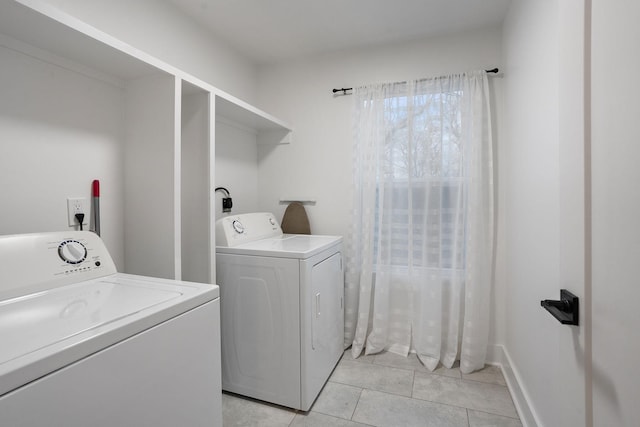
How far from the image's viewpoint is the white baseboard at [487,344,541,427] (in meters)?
1.59

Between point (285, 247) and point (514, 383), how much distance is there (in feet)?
5.40

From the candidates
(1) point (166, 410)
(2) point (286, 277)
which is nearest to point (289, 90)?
(2) point (286, 277)

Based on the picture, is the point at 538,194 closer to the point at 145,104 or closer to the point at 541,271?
the point at 541,271

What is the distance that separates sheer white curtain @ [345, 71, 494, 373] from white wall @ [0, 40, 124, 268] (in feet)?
5.35

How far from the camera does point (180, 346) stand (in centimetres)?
95

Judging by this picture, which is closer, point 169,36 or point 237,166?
point 169,36

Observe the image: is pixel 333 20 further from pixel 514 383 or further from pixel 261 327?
pixel 514 383

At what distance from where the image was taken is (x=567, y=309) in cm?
77

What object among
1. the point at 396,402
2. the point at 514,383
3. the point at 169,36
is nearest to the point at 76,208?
the point at 169,36

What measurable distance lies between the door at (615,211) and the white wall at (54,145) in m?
1.89

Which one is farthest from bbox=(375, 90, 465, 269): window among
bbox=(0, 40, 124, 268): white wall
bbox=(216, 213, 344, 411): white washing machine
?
bbox=(0, 40, 124, 268): white wall

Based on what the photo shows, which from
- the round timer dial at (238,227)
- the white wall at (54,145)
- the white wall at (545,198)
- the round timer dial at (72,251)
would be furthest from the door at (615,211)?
the white wall at (54,145)

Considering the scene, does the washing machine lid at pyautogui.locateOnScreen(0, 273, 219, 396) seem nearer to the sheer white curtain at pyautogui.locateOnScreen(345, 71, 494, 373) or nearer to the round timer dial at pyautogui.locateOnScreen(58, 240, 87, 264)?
the round timer dial at pyautogui.locateOnScreen(58, 240, 87, 264)

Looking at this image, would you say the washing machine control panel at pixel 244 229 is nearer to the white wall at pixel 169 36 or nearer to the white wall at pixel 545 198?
the white wall at pixel 169 36
